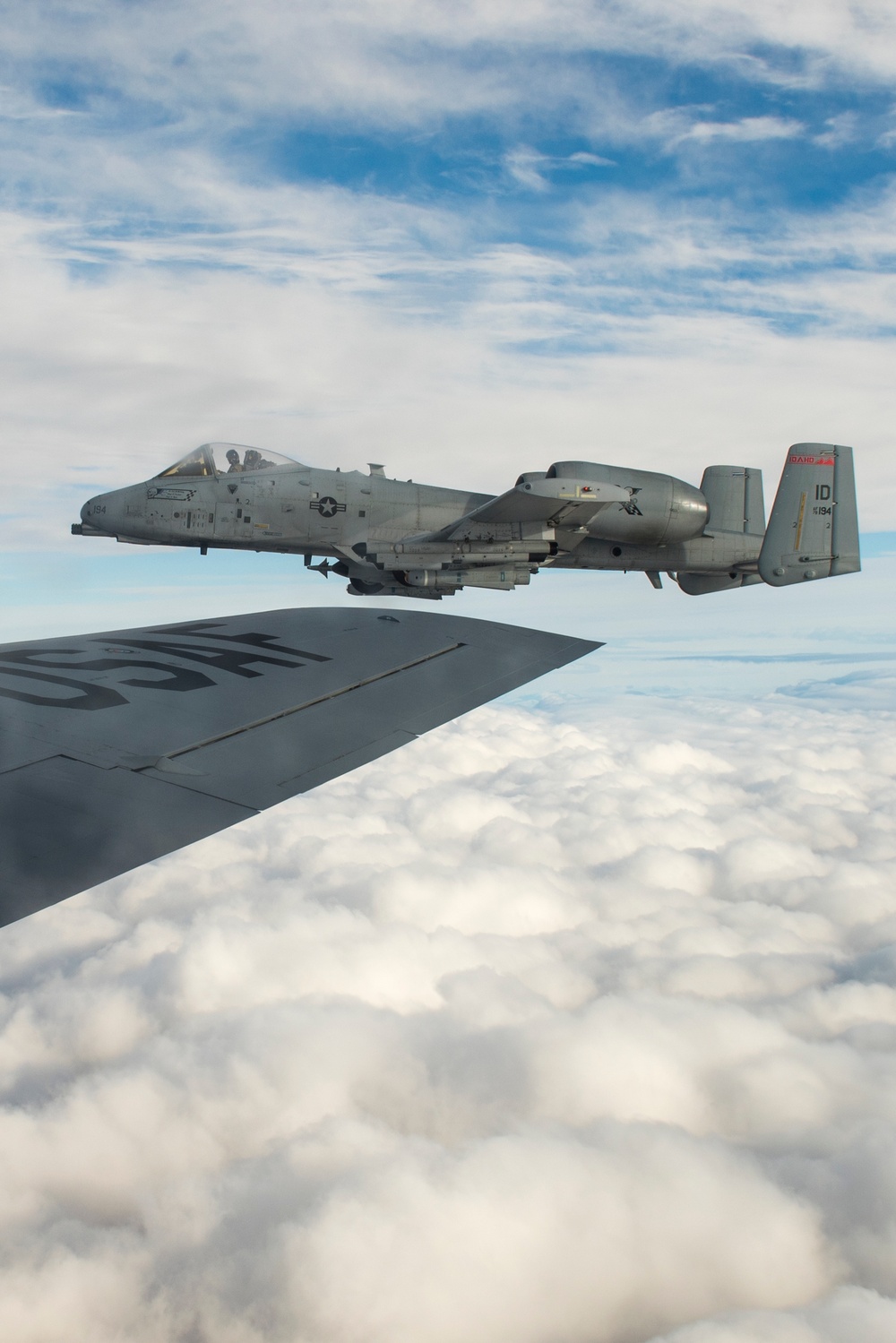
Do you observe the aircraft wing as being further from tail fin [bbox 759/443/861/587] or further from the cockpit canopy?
tail fin [bbox 759/443/861/587]

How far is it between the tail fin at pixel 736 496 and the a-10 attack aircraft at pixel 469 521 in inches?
56.8

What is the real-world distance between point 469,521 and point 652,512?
5.02m

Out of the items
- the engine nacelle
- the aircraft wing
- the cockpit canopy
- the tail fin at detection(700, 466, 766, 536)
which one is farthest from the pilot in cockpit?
the tail fin at detection(700, 466, 766, 536)

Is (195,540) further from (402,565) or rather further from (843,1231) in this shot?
(843,1231)

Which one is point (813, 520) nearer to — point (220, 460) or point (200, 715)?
point (220, 460)

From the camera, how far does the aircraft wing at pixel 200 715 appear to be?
A: 13.4 ft

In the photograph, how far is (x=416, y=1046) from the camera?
347ft

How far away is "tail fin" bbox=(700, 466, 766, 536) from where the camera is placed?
24.4m

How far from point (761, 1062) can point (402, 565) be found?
102 meters

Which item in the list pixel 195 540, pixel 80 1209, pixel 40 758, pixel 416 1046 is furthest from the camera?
pixel 416 1046

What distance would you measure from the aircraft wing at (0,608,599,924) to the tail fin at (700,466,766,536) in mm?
18192

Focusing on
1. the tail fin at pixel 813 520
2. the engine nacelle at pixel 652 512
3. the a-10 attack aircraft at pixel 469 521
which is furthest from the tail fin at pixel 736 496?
the engine nacelle at pixel 652 512

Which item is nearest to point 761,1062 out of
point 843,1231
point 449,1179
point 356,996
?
point 843,1231

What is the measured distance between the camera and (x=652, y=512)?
20547 millimetres
